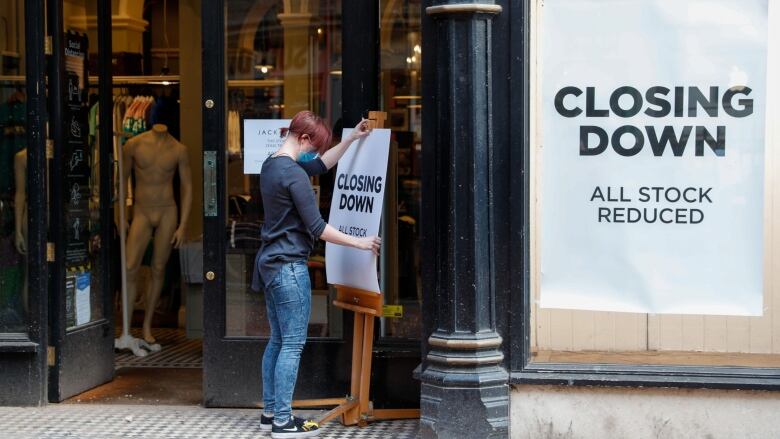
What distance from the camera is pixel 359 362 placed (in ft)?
21.1

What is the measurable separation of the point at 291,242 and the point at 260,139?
0.95m

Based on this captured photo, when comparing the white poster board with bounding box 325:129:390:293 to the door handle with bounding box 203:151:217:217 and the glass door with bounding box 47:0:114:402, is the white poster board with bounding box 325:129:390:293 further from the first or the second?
the glass door with bounding box 47:0:114:402

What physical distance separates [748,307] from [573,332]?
0.87 meters

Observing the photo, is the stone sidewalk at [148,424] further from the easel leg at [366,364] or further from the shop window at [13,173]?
the shop window at [13,173]

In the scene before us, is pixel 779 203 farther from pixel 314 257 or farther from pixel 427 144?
pixel 314 257

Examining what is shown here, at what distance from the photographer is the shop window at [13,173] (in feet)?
22.8

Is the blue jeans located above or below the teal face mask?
below

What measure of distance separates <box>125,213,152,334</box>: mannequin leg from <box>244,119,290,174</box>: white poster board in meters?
→ 2.57

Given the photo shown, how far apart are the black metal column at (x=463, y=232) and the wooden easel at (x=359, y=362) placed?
46 cm

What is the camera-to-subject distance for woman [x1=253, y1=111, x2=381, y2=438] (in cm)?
601

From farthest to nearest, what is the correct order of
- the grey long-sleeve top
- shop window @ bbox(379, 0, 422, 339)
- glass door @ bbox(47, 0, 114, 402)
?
glass door @ bbox(47, 0, 114, 402) → shop window @ bbox(379, 0, 422, 339) → the grey long-sleeve top

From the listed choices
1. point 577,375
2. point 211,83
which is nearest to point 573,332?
point 577,375

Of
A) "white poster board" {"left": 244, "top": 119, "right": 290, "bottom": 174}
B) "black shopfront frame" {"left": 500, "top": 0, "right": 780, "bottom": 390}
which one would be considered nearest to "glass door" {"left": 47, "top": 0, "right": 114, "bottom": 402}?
"white poster board" {"left": 244, "top": 119, "right": 290, "bottom": 174}

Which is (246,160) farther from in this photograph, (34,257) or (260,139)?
(34,257)
